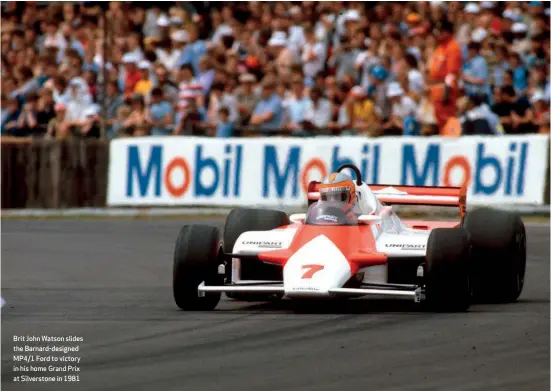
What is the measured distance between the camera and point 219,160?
21.3 metres

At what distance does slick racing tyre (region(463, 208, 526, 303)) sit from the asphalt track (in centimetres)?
24

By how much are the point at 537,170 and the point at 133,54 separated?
22.3 ft

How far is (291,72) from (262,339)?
1218 cm

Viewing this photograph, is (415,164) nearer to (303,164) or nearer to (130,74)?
(303,164)

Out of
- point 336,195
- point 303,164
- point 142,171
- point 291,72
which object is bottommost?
point 142,171

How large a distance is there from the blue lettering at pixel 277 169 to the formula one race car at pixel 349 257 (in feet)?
27.4

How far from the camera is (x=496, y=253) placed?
39.7 feet

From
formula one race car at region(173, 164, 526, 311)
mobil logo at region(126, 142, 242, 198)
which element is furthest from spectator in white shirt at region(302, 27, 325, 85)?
formula one race car at region(173, 164, 526, 311)

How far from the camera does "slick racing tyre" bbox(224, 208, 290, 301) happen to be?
38.7 feet

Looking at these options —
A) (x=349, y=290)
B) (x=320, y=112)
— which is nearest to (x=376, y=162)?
(x=320, y=112)

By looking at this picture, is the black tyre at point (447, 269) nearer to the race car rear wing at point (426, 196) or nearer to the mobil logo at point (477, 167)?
the race car rear wing at point (426, 196)

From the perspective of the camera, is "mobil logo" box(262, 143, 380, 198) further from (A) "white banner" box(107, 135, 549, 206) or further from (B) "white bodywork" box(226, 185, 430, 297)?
(B) "white bodywork" box(226, 185, 430, 297)

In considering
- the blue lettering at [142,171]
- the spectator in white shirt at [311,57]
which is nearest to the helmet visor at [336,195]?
the blue lettering at [142,171]

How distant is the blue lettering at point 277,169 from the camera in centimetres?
2098
